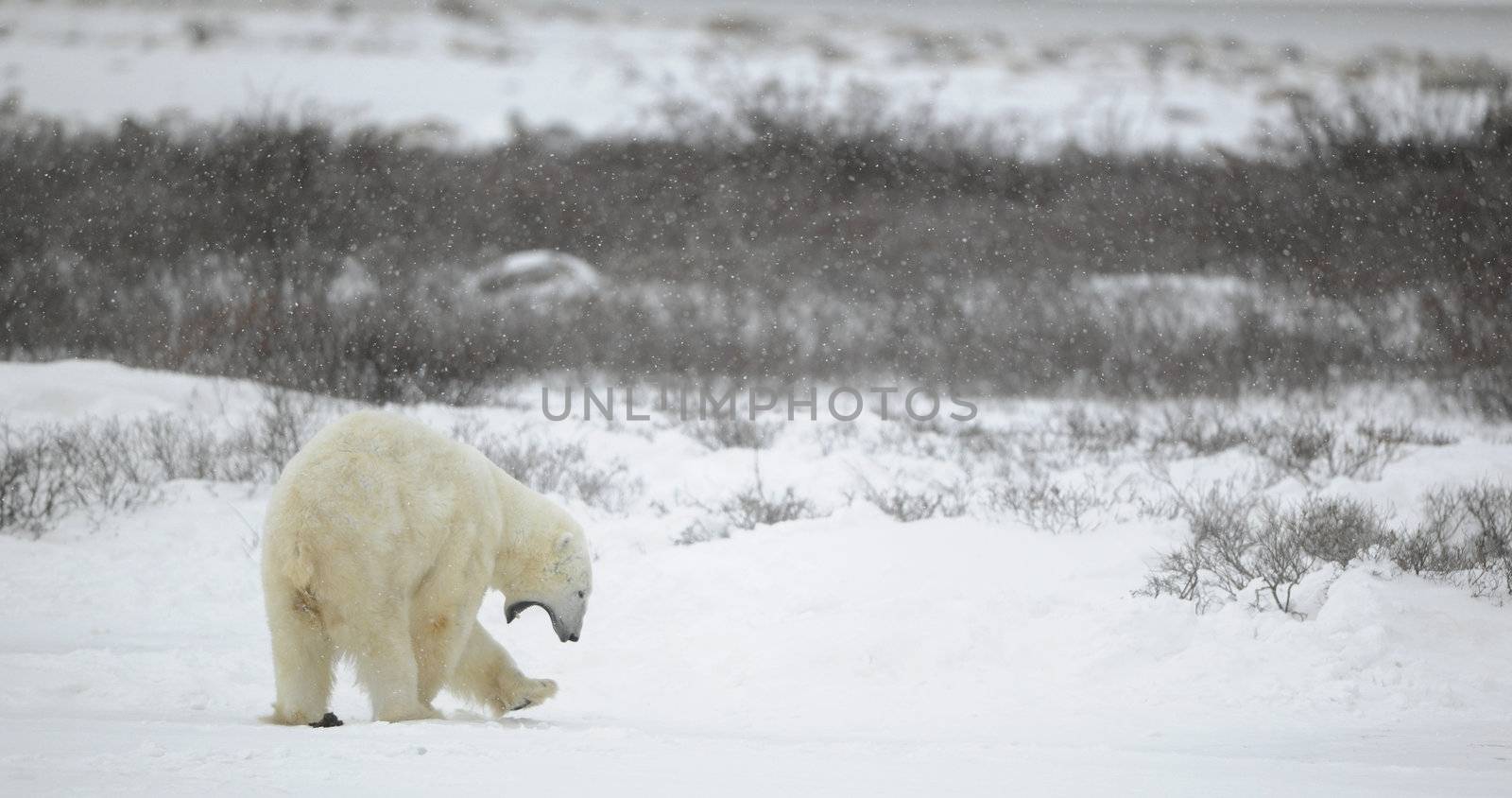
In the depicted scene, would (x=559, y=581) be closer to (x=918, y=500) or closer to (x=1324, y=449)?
(x=918, y=500)

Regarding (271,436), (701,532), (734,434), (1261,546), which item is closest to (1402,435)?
(1261,546)

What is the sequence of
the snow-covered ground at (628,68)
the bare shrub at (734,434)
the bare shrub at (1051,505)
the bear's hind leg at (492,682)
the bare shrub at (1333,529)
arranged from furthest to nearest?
the snow-covered ground at (628,68), the bare shrub at (734,434), the bare shrub at (1051,505), the bare shrub at (1333,529), the bear's hind leg at (492,682)

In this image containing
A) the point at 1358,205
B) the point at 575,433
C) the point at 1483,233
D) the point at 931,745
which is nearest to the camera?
the point at 931,745

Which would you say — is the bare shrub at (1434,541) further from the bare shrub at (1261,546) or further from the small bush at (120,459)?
the small bush at (120,459)

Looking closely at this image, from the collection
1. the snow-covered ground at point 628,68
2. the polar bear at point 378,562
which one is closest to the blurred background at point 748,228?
the snow-covered ground at point 628,68

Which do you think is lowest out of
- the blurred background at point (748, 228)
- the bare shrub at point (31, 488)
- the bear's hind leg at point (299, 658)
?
the bear's hind leg at point (299, 658)

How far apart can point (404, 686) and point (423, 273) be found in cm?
1340

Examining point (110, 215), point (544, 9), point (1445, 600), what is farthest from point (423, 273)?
point (544, 9)

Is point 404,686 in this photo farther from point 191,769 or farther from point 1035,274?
point 1035,274

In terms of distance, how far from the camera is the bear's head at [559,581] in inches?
153

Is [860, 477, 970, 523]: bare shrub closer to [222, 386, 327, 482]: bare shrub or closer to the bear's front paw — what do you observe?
the bear's front paw

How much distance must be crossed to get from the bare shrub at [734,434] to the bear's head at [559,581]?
5199 mm

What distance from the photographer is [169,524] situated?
645cm

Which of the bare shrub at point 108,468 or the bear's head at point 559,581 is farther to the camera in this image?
the bare shrub at point 108,468
